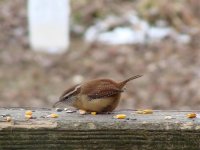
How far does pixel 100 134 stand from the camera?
1.47 metres

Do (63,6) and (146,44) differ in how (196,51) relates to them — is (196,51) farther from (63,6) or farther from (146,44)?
(63,6)

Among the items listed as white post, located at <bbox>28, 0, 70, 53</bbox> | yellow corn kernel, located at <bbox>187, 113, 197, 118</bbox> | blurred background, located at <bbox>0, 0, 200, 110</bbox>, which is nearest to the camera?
yellow corn kernel, located at <bbox>187, 113, 197, 118</bbox>

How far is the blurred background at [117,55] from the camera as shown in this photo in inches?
287

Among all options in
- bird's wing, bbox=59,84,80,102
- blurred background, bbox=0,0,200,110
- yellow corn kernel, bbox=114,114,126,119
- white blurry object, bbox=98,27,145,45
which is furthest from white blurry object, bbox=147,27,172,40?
yellow corn kernel, bbox=114,114,126,119

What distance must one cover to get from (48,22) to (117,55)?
1419 mm

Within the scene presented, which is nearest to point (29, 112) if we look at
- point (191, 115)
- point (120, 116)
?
point (120, 116)

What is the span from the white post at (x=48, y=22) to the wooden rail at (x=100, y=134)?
25.8 ft

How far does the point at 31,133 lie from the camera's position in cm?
146

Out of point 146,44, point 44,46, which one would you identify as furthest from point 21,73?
point 146,44

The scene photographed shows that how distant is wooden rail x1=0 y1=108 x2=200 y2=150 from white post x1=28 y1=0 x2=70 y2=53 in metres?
7.85

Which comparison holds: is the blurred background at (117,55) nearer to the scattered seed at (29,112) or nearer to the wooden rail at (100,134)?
the scattered seed at (29,112)

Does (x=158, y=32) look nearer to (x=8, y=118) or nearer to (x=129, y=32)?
(x=129, y=32)

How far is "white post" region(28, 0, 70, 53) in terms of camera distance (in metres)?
9.38

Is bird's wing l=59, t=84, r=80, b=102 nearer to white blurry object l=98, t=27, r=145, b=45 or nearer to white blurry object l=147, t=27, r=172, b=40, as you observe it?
white blurry object l=98, t=27, r=145, b=45
